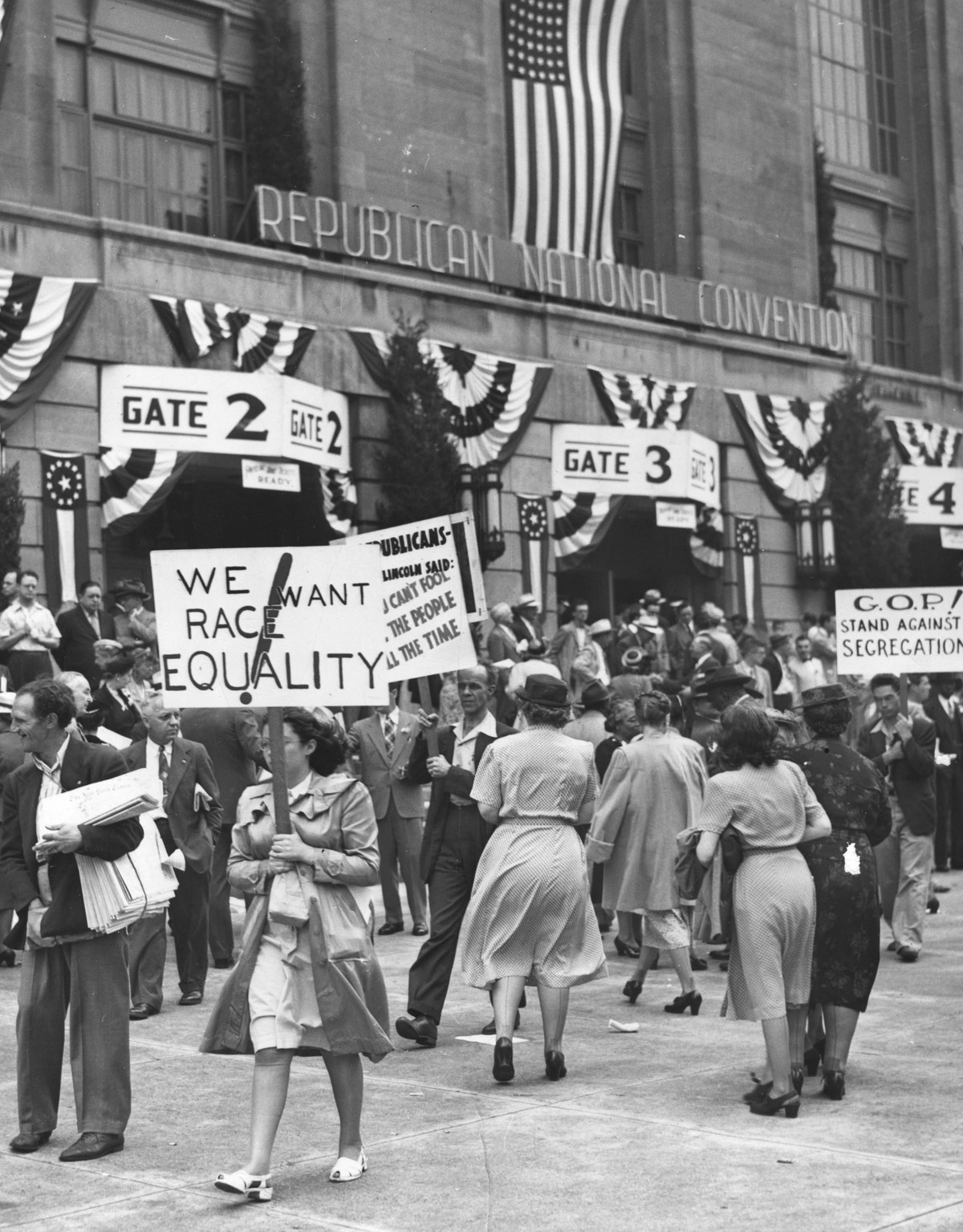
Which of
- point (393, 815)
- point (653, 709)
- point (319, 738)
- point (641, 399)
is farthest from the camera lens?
point (641, 399)

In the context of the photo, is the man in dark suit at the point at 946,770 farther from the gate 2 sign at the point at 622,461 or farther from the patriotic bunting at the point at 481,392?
the gate 2 sign at the point at 622,461

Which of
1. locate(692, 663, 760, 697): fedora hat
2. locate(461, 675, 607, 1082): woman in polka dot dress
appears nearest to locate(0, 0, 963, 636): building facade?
locate(692, 663, 760, 697): fedora hat

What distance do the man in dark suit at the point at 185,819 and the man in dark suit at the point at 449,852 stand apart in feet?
5.46

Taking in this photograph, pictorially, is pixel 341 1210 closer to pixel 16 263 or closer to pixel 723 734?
pixel 723 734

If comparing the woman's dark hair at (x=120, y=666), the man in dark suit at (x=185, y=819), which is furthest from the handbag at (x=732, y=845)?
the woman's dark hair at (x=120, y=666)

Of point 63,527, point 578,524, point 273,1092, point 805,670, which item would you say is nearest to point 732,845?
point 273,1092

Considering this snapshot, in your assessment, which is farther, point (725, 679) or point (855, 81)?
point (855, 81)

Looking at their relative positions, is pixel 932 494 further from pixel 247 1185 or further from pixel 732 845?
pixel 247 1185

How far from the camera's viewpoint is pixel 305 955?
6777 millimetres

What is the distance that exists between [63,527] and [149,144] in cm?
641

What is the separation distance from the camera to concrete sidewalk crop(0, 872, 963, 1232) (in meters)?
6.41

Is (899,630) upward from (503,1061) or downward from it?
upward

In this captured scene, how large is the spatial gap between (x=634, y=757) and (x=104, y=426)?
37.5ft

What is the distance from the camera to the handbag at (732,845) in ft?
26.5
